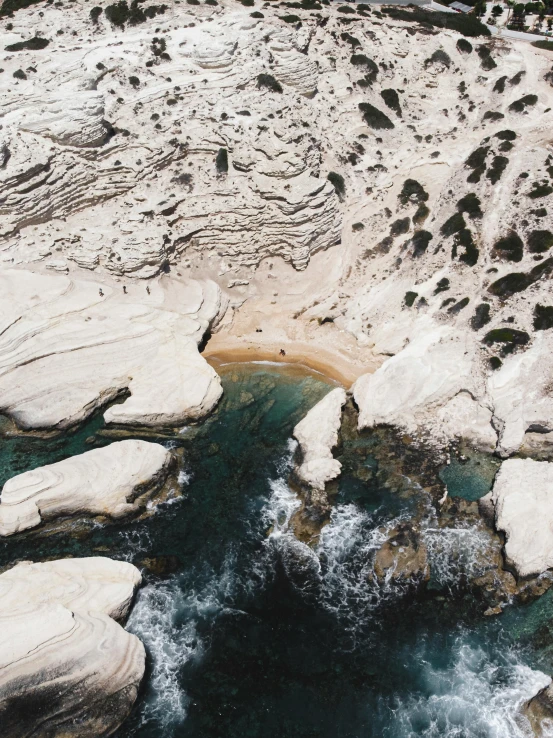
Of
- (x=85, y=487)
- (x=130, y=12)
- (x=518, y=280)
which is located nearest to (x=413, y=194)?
(x=518, y=280)

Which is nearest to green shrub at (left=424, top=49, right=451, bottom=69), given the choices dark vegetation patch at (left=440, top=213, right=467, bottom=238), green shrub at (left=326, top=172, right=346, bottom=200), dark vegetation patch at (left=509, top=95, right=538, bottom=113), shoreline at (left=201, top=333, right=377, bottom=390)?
dark vegetation patch at (left=509, top=95, right=538, bottom=113)

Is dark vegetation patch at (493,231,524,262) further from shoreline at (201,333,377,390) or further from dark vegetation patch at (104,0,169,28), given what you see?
dark vegetation patch at (104,0,169,28)

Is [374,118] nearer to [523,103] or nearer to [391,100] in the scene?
[391,100]

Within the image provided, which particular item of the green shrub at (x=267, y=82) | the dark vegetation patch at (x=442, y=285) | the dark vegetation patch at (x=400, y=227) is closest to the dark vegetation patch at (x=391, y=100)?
the green shrub at (x=267, y=82)

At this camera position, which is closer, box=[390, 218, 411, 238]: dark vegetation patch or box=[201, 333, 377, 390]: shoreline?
box=[201, 333, 377, 390]: shoreline

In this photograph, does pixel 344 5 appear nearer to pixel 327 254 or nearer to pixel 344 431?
pixel 327 254

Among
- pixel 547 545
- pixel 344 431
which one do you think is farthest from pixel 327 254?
pixel 547 545
